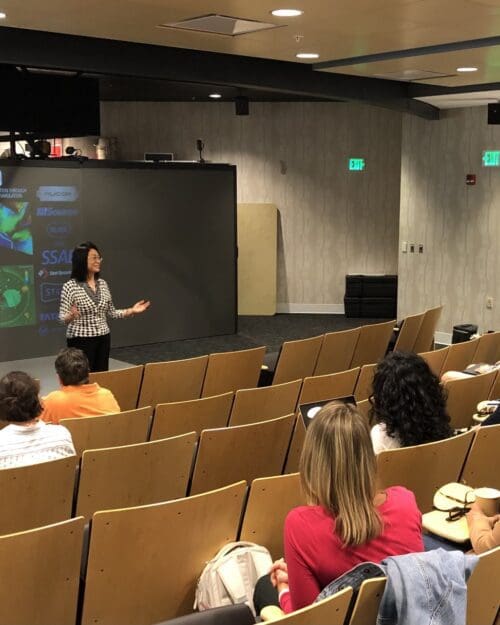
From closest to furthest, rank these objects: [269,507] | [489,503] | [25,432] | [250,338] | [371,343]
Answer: [489,503] → [269,507] → [25,432] → [371,343] → [250,338]

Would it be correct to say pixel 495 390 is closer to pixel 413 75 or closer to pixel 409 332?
pixel 409 332

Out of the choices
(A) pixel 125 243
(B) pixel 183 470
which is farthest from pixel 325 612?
(A) pixel 125 243

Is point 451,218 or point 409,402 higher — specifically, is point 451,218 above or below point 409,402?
above

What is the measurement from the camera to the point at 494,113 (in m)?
9.68

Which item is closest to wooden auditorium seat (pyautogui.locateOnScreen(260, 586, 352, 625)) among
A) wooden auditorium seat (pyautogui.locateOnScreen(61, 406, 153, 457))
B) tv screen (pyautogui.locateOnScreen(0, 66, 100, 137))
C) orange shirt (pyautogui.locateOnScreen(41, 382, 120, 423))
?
wooden auditorium seat (pyautogui.locateOnScreen(61, 406, 153, 457))

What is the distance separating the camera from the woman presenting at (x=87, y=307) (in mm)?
6488

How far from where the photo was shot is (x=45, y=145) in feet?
31.7

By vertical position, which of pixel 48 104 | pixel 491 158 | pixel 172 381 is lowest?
pixel 172 381

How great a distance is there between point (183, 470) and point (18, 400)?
0.88 m

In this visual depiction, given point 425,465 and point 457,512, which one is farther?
point 425,465

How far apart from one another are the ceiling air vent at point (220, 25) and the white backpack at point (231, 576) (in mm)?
3724

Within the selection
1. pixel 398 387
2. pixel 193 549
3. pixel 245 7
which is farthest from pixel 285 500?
pixel 245 7

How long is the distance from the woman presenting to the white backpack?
3919 millimetres

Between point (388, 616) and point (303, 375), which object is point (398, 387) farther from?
point (303, 375)
